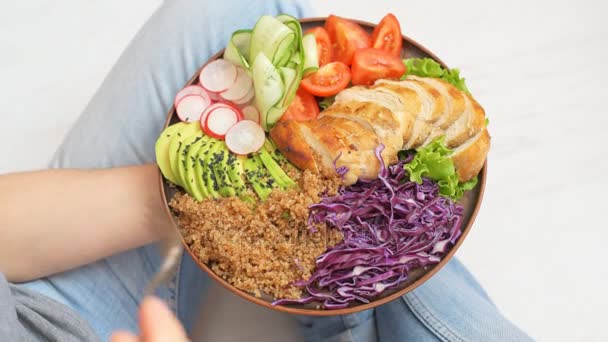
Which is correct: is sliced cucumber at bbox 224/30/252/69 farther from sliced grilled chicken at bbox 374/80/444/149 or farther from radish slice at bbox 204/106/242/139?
sliced grilled chicken at bbox 374/80/444/149

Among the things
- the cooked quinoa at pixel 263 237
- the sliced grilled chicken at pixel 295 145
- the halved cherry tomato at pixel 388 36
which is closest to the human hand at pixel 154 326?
the cooked quinoa at pixel 263 237

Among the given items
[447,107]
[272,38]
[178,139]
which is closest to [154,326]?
[178,139]

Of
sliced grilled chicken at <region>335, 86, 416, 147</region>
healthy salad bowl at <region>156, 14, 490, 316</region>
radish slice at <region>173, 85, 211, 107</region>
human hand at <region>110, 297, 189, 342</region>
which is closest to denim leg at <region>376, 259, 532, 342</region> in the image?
healthy salad bowl at <region>156, 14, 490, 316</region>

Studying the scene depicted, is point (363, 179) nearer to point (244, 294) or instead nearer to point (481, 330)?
point (244, 294)

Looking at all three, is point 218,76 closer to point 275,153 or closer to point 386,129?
point 275,153

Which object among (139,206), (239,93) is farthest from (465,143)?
(139,206)
